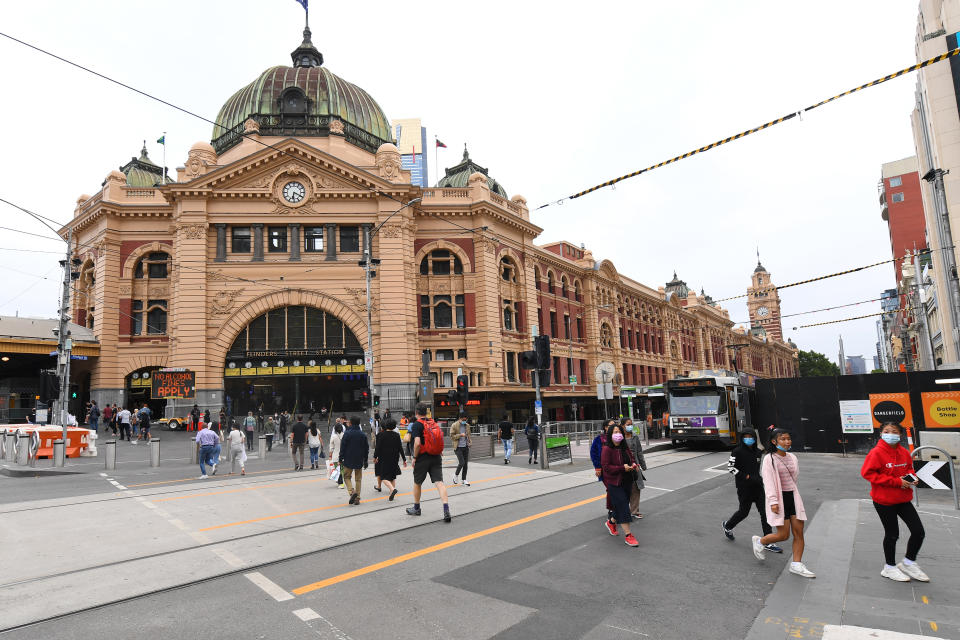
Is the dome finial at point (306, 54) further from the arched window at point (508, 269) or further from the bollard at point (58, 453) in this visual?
the bollard at point (58, 453)

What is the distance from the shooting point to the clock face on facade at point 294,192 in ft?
118

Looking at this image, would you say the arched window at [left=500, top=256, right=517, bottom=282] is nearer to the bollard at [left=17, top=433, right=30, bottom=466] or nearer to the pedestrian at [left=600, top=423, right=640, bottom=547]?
the bollard at [left=17, top=433, right=30, bottom=466]

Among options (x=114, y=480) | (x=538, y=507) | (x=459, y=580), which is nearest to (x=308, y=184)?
(x=114, y=480)

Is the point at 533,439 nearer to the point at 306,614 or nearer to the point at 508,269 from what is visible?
the point at 306,614

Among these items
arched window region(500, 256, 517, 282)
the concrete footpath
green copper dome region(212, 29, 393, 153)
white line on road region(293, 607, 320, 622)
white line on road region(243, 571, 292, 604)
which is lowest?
the concrete footpath

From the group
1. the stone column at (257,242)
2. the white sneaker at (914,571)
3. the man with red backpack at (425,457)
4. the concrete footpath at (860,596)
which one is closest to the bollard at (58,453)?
the man with red backpack at (425,457)

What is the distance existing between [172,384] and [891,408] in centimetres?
3304

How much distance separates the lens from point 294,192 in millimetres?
36156

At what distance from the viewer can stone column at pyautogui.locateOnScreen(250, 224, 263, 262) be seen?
1388 inches

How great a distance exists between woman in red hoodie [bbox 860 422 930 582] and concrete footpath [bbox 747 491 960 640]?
0.16 meters

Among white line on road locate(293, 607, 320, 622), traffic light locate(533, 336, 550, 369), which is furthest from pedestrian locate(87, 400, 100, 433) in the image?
white line on road locate(293, 607, 320, 622)

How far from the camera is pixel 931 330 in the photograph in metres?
57.4

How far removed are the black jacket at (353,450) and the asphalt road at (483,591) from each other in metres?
1.73

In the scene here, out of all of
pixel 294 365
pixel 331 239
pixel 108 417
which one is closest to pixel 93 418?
pixel 108 417
